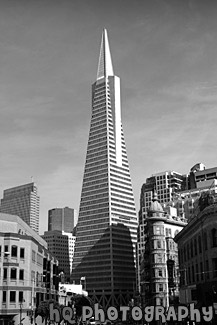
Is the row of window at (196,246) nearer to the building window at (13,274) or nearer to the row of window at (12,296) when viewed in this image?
the row of window at (12,296)

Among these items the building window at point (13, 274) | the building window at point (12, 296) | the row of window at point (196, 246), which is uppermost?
the row of window at point (196, 246)

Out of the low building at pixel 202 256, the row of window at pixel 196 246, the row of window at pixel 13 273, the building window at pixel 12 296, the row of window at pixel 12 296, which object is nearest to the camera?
the low building at pixel 202 256

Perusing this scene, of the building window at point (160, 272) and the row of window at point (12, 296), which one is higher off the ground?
the building window at point (160, 272)

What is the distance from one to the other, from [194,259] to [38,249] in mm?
Answer: 34592

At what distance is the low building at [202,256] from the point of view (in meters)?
60.9

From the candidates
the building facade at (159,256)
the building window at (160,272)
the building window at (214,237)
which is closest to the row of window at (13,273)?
the building window at (214,237)

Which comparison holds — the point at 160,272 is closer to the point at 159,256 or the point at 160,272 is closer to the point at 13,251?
the point at 159,256

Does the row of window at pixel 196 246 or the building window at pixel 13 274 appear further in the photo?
the building window at pixel 13 274

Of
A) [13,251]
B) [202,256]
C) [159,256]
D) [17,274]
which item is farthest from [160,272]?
[202,256]

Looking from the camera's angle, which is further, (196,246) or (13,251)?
(13,251)

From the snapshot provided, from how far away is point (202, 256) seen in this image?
217ft

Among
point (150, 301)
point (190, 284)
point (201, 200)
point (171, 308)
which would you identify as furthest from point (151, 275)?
point (171, 308)

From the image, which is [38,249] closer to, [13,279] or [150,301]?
[13,279]

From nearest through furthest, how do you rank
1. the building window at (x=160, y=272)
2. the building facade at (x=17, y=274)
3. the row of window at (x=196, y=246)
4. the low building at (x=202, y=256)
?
the low building at (x=202, y=256)
the row of window at (x=196, y=246)
the building facade at (x=17, y=274)
the building window at (x=160, y=272)
